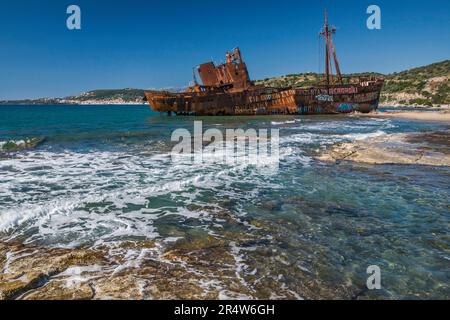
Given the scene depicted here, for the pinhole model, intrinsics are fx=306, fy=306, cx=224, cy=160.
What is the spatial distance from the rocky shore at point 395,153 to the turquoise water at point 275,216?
1043 millimetres

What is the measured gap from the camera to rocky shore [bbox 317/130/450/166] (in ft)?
37.3

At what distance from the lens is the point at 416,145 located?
14.6m

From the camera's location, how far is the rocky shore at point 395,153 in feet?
37.3

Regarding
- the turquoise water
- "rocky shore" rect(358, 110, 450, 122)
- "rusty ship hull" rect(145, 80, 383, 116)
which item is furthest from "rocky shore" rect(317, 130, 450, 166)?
"rusty ship hull" rect(145, 80, 383, 116)

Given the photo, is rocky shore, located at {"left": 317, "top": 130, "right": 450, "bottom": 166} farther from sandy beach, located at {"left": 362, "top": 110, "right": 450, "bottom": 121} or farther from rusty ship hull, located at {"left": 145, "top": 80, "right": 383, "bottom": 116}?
rusty ship hull, located at {"left": 145, "top": 80, "right": 383, "bottom": 116}

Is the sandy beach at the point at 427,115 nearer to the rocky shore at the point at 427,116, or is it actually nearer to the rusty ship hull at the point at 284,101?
the rocky shore at the point at 427,116

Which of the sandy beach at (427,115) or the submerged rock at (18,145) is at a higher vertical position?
the sandy beach at (427,115)

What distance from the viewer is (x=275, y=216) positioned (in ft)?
20.6

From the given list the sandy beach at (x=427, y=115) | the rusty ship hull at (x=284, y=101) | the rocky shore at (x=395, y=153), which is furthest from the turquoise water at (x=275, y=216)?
the rusty ship hull at (x=284, y=101)

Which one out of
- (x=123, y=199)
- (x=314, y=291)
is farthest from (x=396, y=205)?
(x=123, y=199)

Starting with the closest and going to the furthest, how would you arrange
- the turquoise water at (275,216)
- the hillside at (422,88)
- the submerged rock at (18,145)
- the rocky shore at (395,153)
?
the turquoise water at (275,216)
the rocky shore at (395,153)
the submerged rock at (18,145)
the hillside at (422,88)

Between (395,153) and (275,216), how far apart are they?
8542 mm

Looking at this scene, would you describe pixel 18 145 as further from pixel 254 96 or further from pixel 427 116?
pixel 427 116
